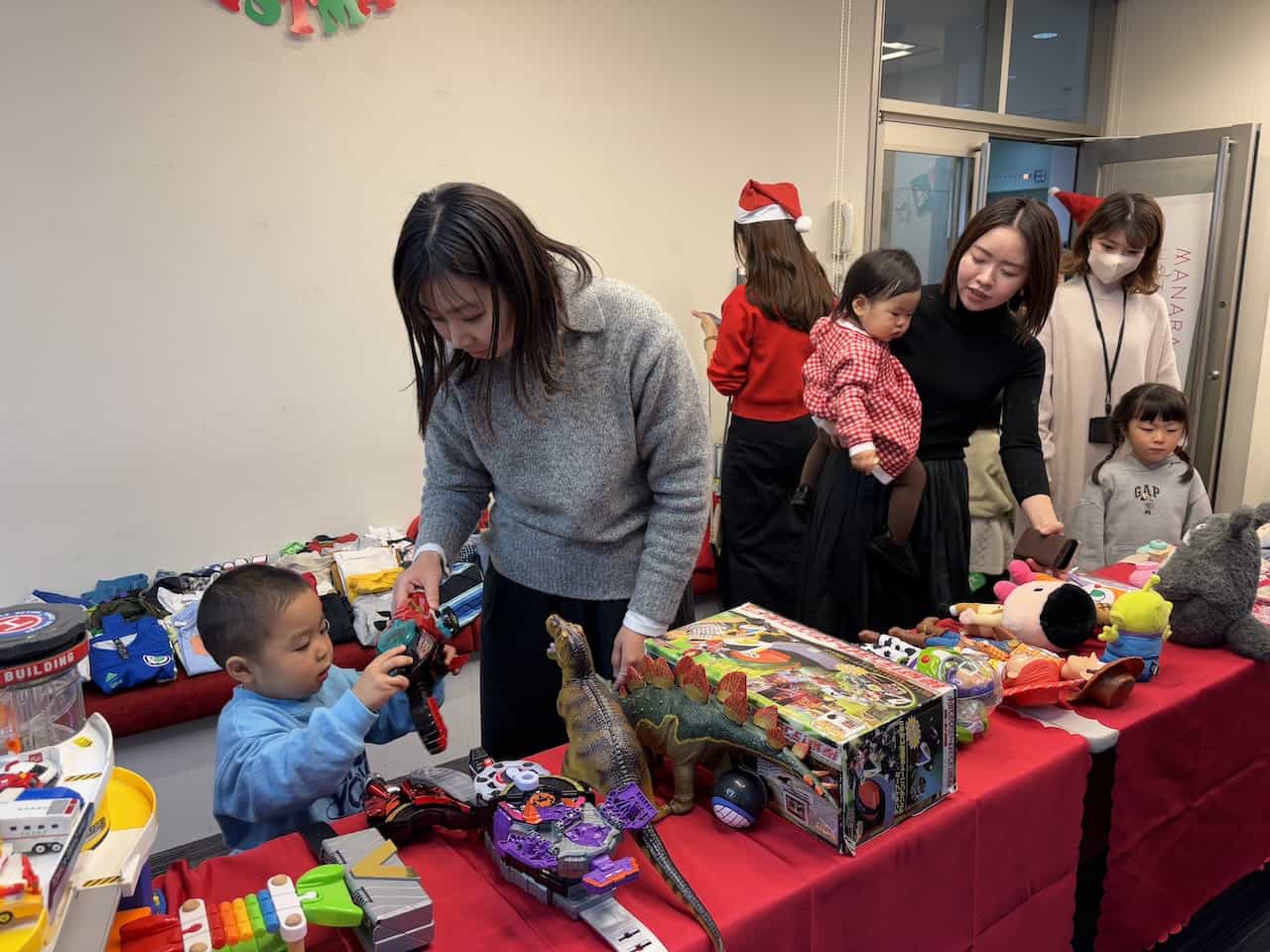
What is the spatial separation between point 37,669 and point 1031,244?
1.68 m

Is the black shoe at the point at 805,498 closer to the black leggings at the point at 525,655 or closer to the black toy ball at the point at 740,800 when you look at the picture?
the black leggings at the point at 525,655

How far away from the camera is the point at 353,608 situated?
254 centimetres

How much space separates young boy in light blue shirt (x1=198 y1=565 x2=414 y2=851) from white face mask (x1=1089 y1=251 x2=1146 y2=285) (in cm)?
231

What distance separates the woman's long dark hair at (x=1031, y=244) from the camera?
168cm

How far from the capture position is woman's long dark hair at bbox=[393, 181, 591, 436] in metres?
1.09

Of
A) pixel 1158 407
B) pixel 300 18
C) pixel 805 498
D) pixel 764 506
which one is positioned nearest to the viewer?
pixel 805 498

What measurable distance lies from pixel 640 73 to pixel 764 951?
130 inches

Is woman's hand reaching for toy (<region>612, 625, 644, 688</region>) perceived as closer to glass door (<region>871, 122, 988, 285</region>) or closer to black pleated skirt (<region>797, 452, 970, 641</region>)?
black pleated skirt (<region>797, 452, 970, 641</region>)

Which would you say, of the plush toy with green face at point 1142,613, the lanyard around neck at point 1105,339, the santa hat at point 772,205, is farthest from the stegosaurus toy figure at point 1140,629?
the santa hat at point 772,205

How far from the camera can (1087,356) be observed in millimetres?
2773

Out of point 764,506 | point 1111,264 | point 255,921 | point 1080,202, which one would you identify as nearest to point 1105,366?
point 1111,264

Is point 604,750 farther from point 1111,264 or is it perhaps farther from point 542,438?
point 1111,264

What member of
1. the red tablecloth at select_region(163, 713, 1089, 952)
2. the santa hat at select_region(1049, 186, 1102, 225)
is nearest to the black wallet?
the red tablecloth at select_region(163, 713, 1089, 952)

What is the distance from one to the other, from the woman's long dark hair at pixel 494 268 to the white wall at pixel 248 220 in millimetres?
1795
